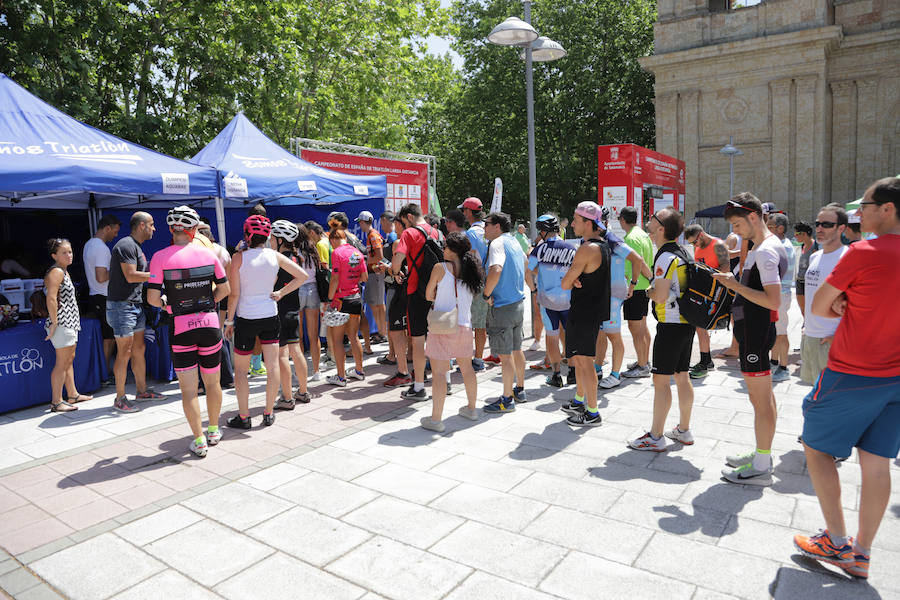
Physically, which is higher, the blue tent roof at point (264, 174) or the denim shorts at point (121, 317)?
the blue tent roof at point (264, 174)

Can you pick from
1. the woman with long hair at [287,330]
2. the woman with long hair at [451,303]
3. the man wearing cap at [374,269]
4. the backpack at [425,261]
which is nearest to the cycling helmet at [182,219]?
the woman with long hair at [287,330]

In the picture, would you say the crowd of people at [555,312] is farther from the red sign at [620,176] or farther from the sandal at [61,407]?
the red sign at [620,176]

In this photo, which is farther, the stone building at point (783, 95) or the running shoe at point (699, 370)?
the stone building at point (783, 95)

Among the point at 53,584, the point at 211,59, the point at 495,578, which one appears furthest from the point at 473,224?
the point at 211,59

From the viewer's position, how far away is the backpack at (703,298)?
429 cm

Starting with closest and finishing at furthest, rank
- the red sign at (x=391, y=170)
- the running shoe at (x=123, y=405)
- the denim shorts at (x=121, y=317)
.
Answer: the running shoe at (x=123, y=405) → the denim shorts at (x=121, y=317) → the red sign at (x=391, y=170)

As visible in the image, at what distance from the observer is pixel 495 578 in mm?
3127

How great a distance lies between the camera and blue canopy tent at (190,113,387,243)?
7934mm

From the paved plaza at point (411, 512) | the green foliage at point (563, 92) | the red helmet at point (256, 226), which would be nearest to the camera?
the paved plaza at point (411, 512)

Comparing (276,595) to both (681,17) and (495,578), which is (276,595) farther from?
(681,17)

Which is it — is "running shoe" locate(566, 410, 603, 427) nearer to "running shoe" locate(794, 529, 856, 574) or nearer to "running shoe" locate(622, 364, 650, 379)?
"running shoe" locate(622, 364, 650, 379)

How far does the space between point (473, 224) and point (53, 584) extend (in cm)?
515

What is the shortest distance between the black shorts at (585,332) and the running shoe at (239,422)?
2.97m

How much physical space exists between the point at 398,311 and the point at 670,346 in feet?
10.9
